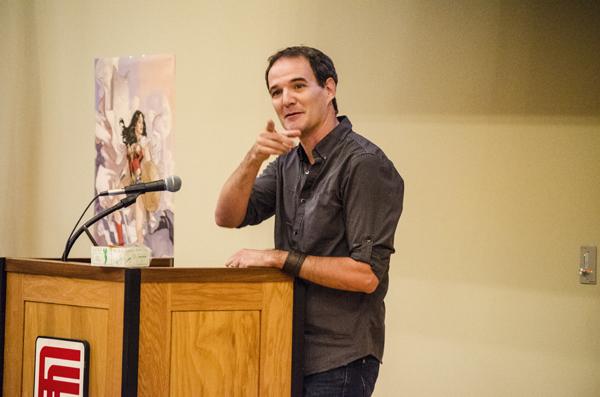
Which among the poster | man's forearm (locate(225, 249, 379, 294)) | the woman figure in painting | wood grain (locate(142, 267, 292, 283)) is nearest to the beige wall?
the poster

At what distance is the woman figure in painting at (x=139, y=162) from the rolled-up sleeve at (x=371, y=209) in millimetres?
2198

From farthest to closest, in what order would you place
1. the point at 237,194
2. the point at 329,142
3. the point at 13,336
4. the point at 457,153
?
the point at 457,153 → the point at 237,194 → the point at 329,142 → the point at 13,336

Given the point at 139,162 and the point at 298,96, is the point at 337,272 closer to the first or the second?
the point at 298,96

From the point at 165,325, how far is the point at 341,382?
0.50 metres

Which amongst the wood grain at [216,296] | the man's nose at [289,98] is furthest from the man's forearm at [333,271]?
the man's nose at [289,98]

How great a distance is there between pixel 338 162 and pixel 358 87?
1533 millimetres

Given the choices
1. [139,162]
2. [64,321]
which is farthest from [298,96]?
[139,162]

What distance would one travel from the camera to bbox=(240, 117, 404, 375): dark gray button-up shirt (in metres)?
2.06

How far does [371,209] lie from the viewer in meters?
2.05

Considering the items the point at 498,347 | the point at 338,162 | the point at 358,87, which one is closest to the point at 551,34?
the point at 358,87

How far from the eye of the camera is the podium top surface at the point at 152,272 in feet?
6.05

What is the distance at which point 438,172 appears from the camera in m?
3.44

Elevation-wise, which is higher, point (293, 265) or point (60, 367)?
point (293, 265)

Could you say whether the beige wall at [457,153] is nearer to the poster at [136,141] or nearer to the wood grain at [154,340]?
the poster at [136,141]
